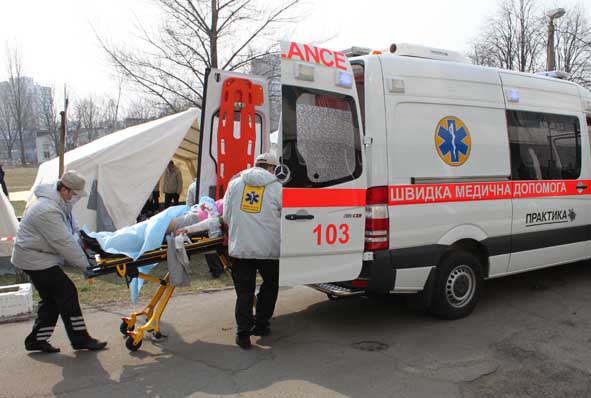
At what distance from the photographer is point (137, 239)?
179 inches

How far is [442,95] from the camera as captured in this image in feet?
16.6

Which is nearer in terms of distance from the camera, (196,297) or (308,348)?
(308,348)

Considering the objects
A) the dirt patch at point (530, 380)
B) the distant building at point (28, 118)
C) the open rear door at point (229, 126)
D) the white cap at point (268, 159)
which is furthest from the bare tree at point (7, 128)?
the dirt patch at point (530, 380)

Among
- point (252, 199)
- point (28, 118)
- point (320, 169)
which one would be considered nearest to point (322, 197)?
point (320, 169)

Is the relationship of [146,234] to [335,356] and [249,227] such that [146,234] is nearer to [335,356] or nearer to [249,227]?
[249,227]

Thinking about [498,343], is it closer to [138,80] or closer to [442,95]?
[442,95]

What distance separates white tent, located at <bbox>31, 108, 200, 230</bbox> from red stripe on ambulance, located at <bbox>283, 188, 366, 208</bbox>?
6.08 m

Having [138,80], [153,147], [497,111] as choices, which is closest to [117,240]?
[497,111]

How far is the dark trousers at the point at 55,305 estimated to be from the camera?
4.50 metres

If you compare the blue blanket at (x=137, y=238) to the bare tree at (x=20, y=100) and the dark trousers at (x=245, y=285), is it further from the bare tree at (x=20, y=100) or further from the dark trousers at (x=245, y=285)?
the bare tree at (x=20, y=100)

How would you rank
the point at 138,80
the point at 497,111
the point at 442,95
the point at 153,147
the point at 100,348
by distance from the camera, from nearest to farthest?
the point at 100,348 → the point at 442,95 → the point at 497,111 → the point at 153,147 → the point at 138,80

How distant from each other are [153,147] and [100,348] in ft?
19.1

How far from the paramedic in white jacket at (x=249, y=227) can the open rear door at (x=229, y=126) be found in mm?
1448

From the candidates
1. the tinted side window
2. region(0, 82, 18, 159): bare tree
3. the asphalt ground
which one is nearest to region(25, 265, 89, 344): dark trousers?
the asphalt ground
